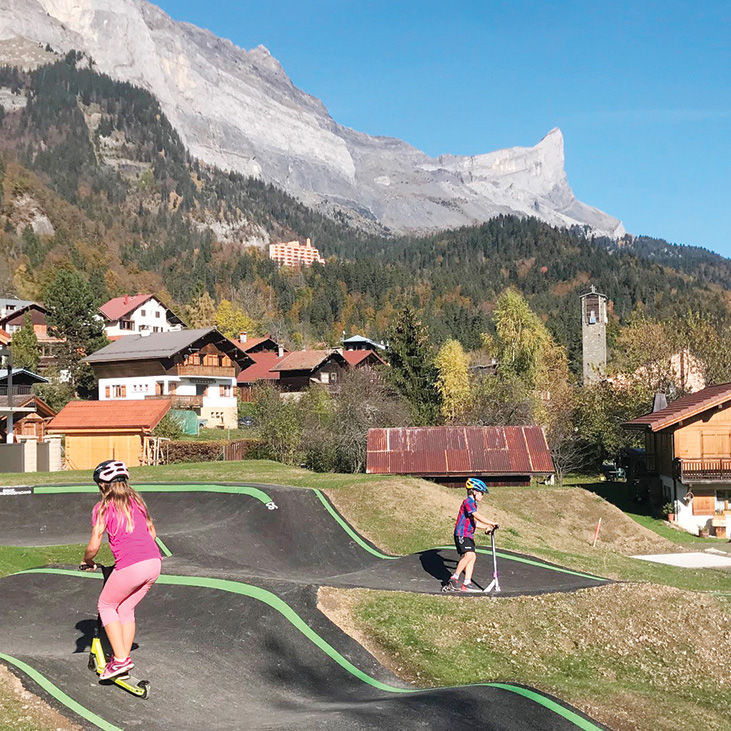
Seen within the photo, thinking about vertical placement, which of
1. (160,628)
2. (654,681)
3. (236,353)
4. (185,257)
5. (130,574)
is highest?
(185,257)

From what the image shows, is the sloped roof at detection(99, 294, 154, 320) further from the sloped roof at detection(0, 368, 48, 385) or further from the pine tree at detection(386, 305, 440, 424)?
the pine tree at detection(386, 305, 440, 424)

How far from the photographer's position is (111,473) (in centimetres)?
893

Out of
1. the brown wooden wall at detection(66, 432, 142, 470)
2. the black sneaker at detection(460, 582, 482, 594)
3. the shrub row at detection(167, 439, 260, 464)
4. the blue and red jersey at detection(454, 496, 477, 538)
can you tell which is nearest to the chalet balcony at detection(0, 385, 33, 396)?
the brown wooden wall at detection(66, 432, 142, 470)

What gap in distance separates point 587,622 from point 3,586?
11.1 m

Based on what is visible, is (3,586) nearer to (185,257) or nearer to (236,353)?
(236,353)

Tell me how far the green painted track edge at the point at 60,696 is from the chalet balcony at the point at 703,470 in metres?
37.7

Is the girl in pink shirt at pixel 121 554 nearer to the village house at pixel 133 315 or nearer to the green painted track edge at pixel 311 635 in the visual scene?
the green painted track edge at pixel 311 635

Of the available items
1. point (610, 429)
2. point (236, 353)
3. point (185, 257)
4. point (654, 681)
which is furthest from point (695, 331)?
point (185, 257)

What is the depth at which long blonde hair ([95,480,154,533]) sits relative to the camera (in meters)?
8.82

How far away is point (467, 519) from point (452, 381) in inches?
1990

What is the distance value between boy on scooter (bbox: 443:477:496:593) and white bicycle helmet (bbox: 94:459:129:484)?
767cm

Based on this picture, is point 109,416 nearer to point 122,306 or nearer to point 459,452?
point 459,452

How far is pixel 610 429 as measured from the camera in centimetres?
5728

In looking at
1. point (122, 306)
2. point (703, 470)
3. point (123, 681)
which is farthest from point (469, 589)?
point (122, 306)
